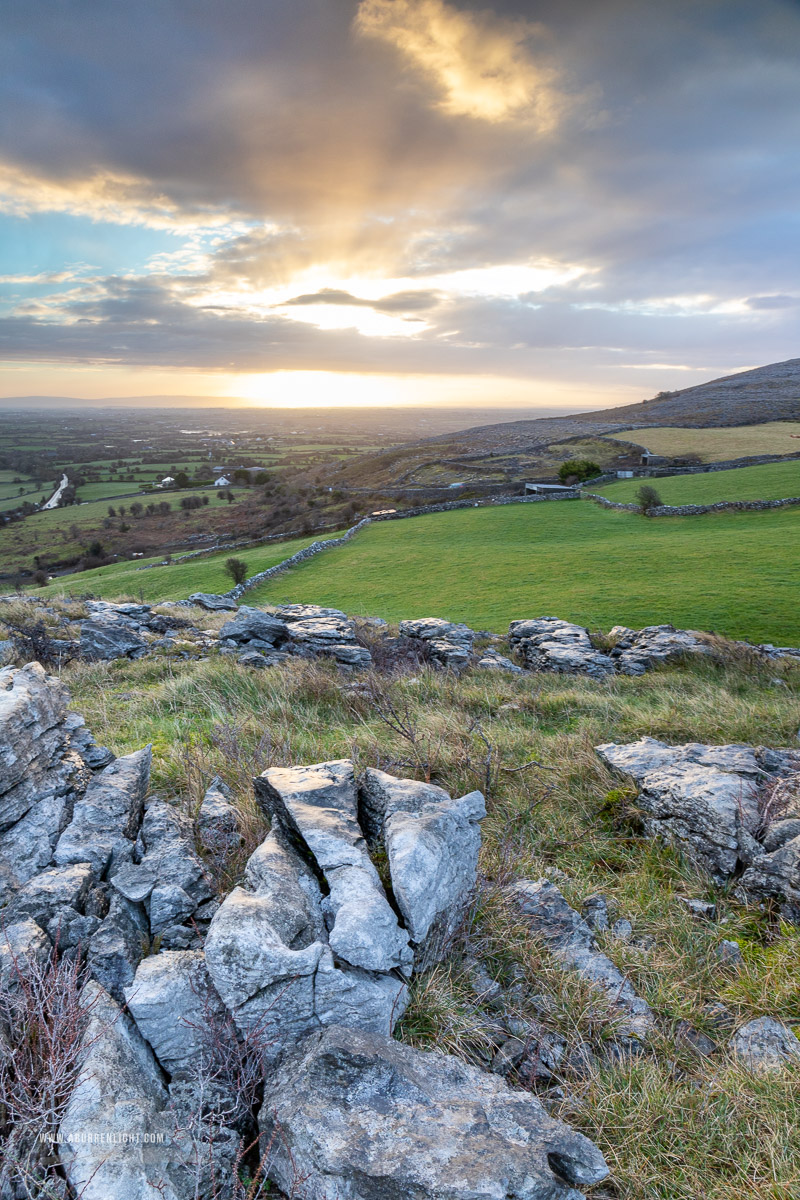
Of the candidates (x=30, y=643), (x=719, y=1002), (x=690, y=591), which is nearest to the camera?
(x=719, y=1002)

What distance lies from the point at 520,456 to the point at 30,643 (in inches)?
2165

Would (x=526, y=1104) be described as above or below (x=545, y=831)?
above

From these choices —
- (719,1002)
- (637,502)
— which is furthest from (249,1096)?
(637,502)

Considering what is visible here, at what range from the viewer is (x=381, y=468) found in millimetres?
73062

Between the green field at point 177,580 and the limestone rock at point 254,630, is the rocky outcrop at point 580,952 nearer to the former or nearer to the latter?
the limestone rock at point 254,630

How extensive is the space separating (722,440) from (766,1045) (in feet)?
206

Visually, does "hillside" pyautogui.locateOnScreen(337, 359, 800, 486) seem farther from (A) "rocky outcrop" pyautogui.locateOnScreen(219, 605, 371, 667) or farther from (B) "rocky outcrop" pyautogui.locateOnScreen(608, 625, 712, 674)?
(A) "rocky outcrop" pyautogui.locateOnScreen(219, 605, 371, 667)

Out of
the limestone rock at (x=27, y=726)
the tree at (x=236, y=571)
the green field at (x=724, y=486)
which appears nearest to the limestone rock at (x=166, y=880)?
the limestone rock at (x=27, y=726)

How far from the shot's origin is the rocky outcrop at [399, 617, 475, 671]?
45.3 feet

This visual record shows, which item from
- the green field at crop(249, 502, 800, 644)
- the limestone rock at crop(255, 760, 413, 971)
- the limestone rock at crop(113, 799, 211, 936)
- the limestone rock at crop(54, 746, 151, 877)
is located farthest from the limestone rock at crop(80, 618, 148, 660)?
the limestone rock at crop(255, 760, 413, 971)

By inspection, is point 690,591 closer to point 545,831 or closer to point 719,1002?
point 545,831

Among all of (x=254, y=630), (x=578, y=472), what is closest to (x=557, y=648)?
(x=254, y=630)

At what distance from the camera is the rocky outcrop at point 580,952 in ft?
Result: 10.7

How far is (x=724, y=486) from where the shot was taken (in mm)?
35812
